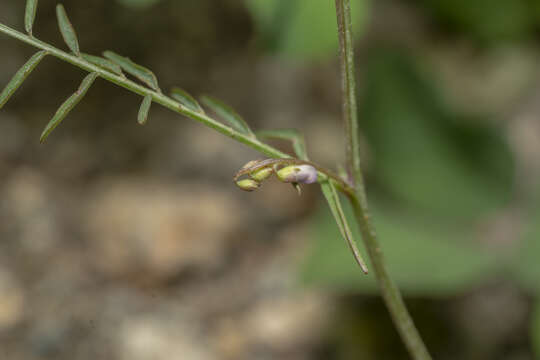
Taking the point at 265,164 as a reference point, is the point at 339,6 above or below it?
above

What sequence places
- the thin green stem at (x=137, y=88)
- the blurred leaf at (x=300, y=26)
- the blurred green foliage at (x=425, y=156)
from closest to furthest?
the thin green stem at (x=137, y=88) < the blurred leaf at (x=300, y=26) < the blurred green foliage at (x=425, y=156)

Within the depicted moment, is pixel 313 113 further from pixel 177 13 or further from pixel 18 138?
pixel 18 138

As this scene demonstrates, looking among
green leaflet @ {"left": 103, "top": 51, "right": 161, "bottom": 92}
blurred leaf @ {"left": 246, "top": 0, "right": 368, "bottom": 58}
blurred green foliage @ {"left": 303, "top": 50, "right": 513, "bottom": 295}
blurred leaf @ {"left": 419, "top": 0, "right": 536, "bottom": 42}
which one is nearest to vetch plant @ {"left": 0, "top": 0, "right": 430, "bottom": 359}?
green leaflet @ {"left": 103, "top": 51, "right": 161, "bottom": 92}

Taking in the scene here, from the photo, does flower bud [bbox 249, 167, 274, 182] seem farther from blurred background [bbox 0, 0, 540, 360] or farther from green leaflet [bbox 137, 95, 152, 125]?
blurred background [bbox 0, 0, 540, 360]

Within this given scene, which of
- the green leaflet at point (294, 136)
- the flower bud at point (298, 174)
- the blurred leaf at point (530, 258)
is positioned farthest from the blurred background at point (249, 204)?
the flower bud at point (298, 174)

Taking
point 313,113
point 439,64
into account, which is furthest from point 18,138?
point 439,64

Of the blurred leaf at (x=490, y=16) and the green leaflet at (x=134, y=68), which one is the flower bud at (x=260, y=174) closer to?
the green leaflet at (x=134, y=68)

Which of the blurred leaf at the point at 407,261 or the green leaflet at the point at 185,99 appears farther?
the blurred leaf at the point at 407,261

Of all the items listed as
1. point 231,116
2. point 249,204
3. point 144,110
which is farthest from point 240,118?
point 249,204
